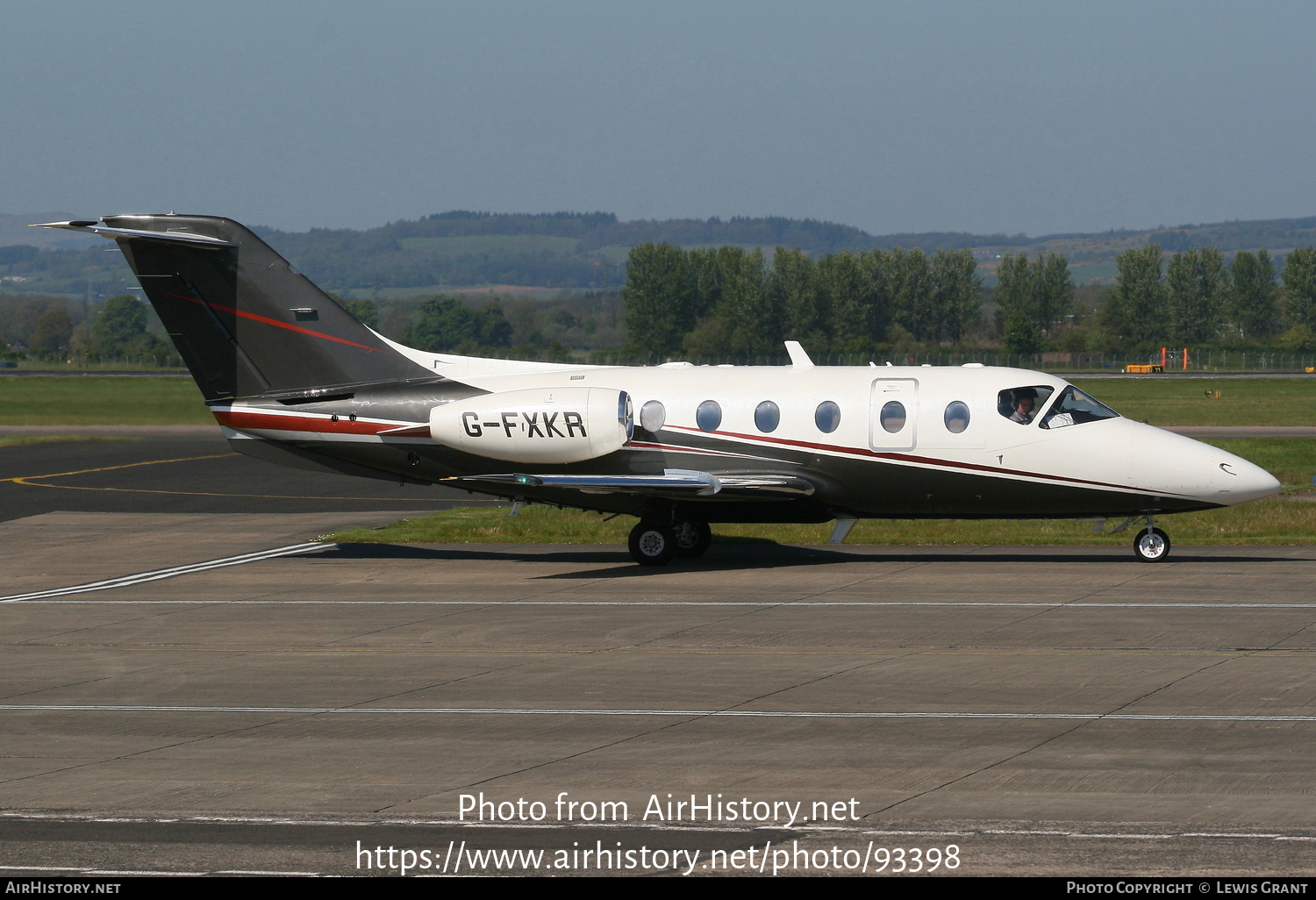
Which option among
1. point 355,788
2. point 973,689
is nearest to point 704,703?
point 973,689

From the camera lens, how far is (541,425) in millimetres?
24891

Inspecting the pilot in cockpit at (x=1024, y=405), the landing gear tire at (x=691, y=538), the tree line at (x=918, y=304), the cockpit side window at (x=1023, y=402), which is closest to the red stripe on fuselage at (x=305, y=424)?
the landing gear tire at (x=691, y=538)

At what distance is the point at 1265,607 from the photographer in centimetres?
2020

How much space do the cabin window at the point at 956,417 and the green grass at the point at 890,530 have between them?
4108mm

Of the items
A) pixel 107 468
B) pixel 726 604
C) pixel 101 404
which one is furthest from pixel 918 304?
pixel 726 604

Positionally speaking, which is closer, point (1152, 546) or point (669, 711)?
point (669, 711)

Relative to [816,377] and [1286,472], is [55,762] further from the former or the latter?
[1286,472]

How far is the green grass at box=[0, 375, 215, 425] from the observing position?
7112 centimetres

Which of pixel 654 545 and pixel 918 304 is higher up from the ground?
pixel 918 304

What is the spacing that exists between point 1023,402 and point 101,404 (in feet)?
219

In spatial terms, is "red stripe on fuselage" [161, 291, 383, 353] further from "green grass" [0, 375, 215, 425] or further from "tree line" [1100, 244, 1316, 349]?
"tree line" [1100, 244, 1316, 349]

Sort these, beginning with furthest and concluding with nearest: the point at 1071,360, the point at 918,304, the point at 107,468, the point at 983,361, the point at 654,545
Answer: the point at 918,304
the point at 1071,360
the point at 983,361
the point at 107,468
the point at 654,545

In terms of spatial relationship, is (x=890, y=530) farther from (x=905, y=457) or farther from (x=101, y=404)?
(x=101, y=404)

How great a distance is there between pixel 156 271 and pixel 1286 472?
29965 millimetres
